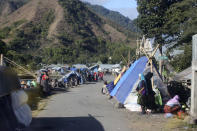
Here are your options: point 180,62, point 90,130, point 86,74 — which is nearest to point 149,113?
point 90,130

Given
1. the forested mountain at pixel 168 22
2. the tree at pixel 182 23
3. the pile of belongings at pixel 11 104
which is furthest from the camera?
the forested mountain at pixel 168 22

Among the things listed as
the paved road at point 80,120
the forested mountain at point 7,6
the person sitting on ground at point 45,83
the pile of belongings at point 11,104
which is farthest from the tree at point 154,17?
the forested mountain at point 7,6

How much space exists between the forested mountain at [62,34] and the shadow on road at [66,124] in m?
58.6

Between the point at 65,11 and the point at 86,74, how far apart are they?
95.2m

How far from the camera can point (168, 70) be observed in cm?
1967

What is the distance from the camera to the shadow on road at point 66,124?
9.47 meters

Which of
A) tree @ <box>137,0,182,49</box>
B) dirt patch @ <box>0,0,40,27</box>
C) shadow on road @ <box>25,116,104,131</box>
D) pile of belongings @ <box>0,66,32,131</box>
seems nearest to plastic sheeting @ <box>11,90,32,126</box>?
pile of belongings @ <box>0,66,32,131</box>

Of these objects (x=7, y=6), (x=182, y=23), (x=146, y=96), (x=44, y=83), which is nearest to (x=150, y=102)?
(x=146, y=96)

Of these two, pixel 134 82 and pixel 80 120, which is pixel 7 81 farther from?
pixel 134 82

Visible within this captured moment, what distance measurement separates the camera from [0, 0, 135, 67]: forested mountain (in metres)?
87.9

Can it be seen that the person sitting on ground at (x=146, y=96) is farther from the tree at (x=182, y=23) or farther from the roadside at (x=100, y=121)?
the tree at (x=182, y=23)

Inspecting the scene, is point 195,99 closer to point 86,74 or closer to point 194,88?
point 194,88

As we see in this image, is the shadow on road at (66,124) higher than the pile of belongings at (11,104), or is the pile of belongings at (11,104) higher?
the pile of belongings at (11,104)

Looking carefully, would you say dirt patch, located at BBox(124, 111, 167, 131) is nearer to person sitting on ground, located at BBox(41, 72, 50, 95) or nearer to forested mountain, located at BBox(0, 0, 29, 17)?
person sitting on ground, located at BBox(41, 72, 50, 95)
